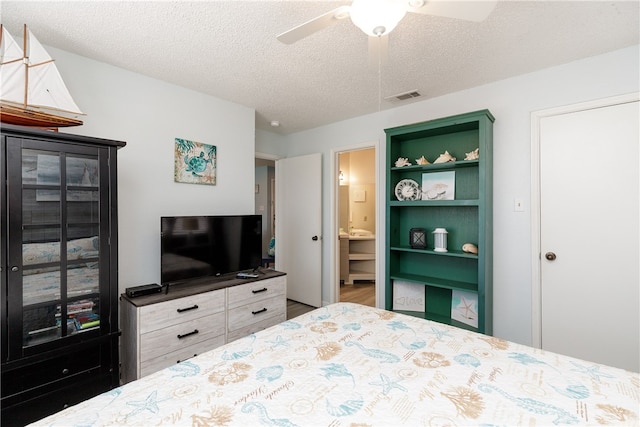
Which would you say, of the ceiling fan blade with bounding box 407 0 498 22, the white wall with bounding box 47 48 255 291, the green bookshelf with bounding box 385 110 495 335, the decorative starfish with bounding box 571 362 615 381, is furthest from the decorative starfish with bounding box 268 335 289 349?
the green bookshelf with bounding box 385 110 495 335

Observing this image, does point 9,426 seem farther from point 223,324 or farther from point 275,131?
point 275,131

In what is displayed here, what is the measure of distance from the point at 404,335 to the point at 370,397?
1.88 ft

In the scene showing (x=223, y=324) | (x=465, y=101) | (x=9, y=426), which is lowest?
(x=9, y=426)

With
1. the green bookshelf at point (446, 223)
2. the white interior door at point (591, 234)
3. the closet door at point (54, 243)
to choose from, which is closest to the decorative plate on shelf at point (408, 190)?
the green bookshelf at point (446, 223)

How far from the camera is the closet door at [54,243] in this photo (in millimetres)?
1615

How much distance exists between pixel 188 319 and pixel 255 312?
2.04 ft

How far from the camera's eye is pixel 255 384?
1.07m

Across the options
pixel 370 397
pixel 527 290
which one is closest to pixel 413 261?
pixel 527 290

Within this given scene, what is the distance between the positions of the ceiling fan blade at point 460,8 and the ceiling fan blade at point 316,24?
10.8 inches

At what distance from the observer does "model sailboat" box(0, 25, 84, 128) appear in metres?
1.66

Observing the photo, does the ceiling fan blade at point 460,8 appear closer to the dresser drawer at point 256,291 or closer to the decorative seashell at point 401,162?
the decorative seashell at point 401,162

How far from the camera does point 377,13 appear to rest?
4.02 feet

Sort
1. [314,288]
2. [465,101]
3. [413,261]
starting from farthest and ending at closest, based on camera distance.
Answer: [314,288], [413,261], [465,101]

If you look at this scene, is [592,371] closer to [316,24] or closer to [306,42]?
[316,24]
